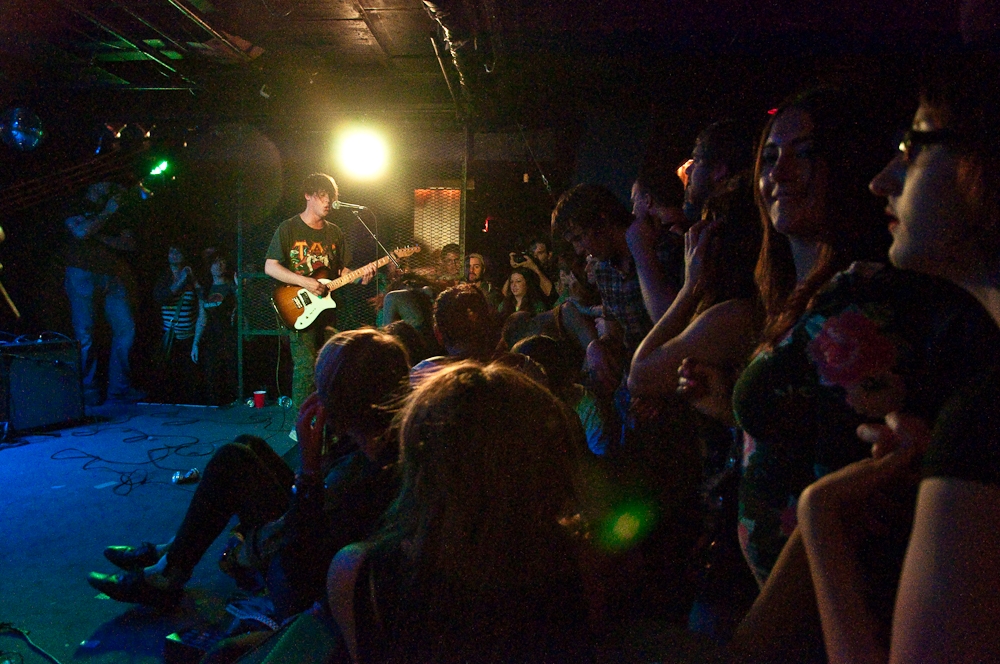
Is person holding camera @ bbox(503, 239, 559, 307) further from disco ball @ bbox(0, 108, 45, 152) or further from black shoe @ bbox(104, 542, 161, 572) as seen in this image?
disco ball @ bbox(0, 108, 45, 152)

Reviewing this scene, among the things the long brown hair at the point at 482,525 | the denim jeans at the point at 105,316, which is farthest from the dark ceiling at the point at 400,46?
the denim jeans at the point at 105,316

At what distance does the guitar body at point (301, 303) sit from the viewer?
5.54 metres

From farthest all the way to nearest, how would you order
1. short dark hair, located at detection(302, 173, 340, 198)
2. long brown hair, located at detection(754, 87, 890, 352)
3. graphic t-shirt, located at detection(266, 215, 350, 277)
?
graphic t-shirt, located at detection(266, 215, 350, 277) → short dark hair, located at detection(302, 173, 340, 198) → long brown hair, located at detection(754, 87, 890, 352)

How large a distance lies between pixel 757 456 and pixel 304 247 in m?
5.26

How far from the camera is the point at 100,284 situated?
692 cm

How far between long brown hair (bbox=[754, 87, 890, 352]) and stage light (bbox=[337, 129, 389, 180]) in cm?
692

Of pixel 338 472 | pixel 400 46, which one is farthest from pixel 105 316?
pixel 338 472

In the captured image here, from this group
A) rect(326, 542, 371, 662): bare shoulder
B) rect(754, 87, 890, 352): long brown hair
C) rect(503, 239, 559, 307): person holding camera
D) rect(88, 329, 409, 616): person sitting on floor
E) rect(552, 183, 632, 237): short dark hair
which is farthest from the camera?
rect(503, 239, 559, 307): person holding camera

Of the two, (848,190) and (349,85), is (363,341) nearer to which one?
(848,190)

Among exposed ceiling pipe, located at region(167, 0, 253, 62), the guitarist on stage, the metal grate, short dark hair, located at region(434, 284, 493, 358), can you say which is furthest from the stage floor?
exposed ceiling pipe, located at region(167, 0, 253, 62)

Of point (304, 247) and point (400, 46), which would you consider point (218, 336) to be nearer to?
point (304, 247)

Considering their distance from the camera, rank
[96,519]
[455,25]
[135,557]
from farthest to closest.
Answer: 1. [455,25]
2. [96,519]
3. [135,557]

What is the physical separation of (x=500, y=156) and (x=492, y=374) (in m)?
7.17

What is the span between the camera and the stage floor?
2.45m
